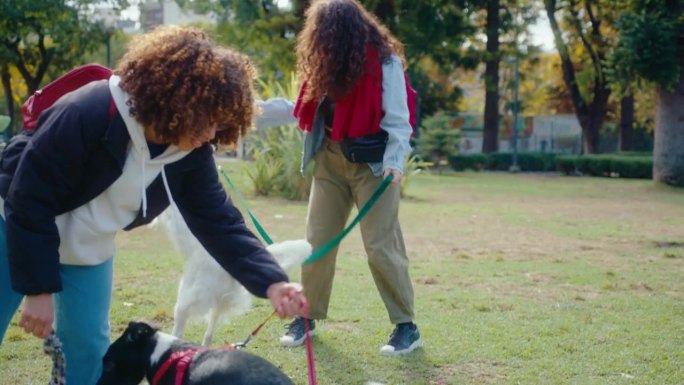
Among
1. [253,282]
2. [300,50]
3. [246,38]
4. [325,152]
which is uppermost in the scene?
[246,38]

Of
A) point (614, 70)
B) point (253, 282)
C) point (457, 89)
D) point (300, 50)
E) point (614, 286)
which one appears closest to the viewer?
point (253, 282)

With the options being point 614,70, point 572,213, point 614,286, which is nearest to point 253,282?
point 614,286

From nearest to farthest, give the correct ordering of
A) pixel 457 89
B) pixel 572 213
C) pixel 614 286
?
1. pixel 614 286
2. pixel 572 213
3. pixel 457 89

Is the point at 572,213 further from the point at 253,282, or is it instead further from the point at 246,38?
the point at 246,38

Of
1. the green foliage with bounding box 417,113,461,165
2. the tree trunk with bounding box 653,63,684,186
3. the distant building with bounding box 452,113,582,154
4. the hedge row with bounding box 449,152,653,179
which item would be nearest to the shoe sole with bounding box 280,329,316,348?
the tree trunk with bounding box 653,63,684,186

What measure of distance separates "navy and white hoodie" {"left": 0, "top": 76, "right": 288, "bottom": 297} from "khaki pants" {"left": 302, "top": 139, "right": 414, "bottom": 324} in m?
2.00

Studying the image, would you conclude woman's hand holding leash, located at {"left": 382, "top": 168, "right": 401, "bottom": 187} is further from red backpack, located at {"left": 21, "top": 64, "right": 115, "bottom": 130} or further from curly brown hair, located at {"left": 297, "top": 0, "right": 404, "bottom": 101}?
red backpack, located at {"left": 21, "top": 64, "right": 115, "bottom": 130}

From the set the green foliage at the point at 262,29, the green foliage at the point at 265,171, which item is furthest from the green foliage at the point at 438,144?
the green foliage at the point at 265,171

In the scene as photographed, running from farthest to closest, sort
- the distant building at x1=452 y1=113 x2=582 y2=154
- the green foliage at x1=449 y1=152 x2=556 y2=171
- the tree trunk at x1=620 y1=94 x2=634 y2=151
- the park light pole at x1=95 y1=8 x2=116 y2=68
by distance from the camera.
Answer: the distant building at x1=452 y1=113 x2=582 y2=154, the tree trunk at x1=620 y1=94 x2=634 y2=151, the park light pole at x1=95 y1=8 x2=116 y2=68, the green foliage at x1=449 y1=152 x2=556 y2=171

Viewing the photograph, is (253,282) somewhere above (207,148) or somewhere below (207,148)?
below

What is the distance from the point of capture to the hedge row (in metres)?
25.6

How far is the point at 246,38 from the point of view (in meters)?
30.7

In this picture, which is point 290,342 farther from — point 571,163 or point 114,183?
point 571,163

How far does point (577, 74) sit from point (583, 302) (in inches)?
1251
